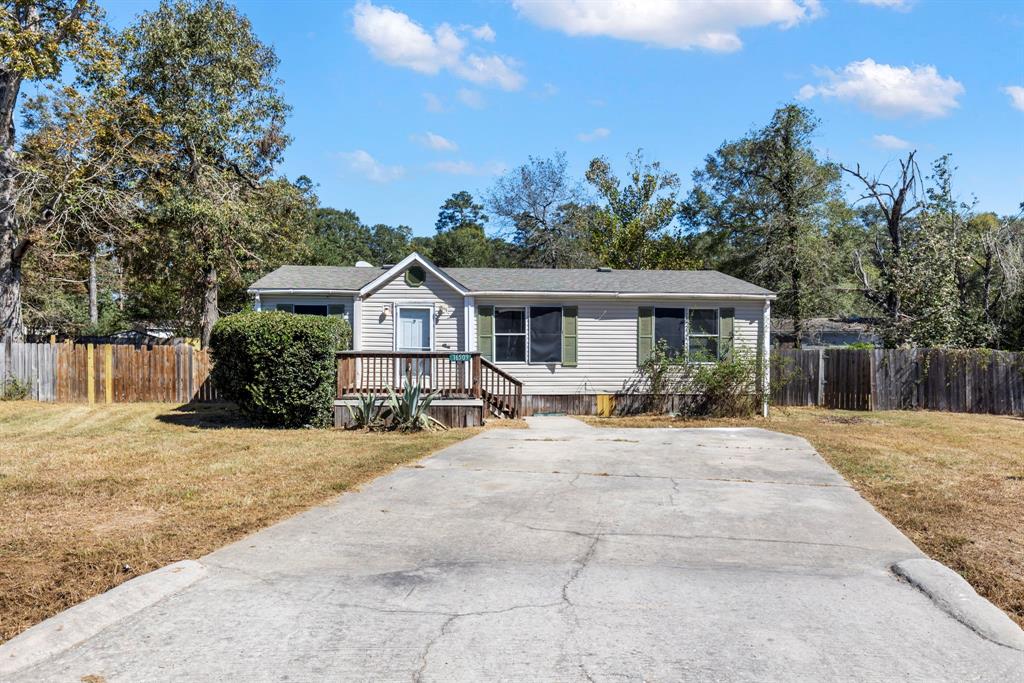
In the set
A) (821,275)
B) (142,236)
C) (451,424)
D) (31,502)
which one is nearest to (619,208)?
(821,275)

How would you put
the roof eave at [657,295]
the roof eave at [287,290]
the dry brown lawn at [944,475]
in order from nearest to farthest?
the dry brown lawn at [944,475] → the roof eave at [287,290] → the roof eave at [657,295]

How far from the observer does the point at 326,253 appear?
4381cm

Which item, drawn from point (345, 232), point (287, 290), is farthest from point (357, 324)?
point (345, 232)

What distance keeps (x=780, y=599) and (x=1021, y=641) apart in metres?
1.22

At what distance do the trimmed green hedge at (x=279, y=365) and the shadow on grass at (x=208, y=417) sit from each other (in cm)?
58

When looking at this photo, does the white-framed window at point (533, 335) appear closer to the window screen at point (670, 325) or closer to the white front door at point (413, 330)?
the white front door at point (413, 330)

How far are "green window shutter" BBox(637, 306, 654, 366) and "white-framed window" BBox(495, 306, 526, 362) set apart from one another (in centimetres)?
268

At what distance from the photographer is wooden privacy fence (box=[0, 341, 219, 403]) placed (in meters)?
18.2

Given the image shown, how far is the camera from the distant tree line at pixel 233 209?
1931 centimetres

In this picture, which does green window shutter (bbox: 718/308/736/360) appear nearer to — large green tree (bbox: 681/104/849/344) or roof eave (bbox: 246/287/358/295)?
roof eave (bbox: 246/287/358/295)

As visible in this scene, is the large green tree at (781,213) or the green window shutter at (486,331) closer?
the green window shutter at (486,331)

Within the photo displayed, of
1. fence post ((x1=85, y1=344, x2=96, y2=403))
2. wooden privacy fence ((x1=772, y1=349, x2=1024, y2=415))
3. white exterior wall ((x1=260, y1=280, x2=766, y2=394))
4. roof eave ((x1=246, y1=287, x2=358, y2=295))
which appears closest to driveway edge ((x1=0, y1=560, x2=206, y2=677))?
roof eave ((x1=246, y1=287, x2=358, y2=295))

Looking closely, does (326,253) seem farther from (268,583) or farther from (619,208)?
(268,583)

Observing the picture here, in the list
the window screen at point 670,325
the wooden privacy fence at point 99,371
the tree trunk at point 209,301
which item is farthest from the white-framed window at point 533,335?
the tree trunk at point 209,301
